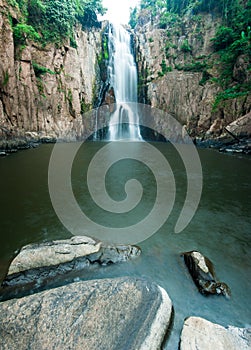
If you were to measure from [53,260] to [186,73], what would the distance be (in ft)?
85.9

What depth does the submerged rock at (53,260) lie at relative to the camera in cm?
291

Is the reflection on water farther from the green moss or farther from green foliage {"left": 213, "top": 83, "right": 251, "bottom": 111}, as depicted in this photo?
green foliage {"left": 213, "top": 83, "right": 251, "bottom": 111}

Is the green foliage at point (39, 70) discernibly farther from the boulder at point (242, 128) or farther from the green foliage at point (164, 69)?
the boulder at point (242, 128)

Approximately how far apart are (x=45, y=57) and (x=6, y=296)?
2525cm

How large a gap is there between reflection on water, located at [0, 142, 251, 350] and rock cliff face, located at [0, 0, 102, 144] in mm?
11186

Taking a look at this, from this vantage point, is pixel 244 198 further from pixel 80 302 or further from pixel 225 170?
pixel 80 302

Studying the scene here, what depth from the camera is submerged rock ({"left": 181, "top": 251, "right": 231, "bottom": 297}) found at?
2900mm

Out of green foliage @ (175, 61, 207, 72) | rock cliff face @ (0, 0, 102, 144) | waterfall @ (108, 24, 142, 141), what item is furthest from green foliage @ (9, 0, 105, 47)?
green foliage @ (175, 61, 207, 72)

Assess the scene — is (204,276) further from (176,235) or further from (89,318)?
(89,318)

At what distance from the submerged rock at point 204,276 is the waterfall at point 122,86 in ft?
74.8

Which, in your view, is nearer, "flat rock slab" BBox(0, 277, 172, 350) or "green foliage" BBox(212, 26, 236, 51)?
"flat rock slab" BBox(0, 277, 172, 350)

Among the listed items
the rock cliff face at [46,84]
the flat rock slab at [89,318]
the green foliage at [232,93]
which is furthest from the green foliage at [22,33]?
the flat rock slab at [89,318]

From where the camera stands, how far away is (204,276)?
3062 mm

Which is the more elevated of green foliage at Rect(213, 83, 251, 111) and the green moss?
the green moss
